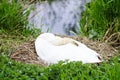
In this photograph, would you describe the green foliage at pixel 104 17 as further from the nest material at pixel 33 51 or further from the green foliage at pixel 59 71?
the green foliage at pixel 59 71

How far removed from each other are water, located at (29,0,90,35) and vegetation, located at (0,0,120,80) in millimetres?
1168

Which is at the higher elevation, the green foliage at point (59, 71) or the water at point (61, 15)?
the water at point (61, 15)

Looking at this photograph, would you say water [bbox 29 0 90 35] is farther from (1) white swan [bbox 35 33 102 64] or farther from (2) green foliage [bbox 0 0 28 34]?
(1) white swan [bbox 35 33 102 64]

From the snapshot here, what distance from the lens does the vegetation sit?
4152 millimetres

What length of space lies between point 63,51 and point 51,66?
0.50m

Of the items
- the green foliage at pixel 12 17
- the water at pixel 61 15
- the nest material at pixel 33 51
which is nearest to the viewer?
the nest material at pixel 33 51

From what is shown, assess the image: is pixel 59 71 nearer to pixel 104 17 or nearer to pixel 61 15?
pixel 104 17

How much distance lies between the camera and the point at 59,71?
4246 mm

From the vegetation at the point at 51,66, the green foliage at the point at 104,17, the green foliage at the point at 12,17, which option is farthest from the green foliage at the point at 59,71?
the green foliage at the point at 12,17

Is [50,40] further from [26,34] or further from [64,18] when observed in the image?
[64,18]

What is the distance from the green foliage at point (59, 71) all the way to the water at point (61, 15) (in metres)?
4.05

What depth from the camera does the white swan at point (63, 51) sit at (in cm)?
471

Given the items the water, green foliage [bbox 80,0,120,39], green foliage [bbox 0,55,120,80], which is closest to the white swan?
green foliage [bbox 0,55,120,80]

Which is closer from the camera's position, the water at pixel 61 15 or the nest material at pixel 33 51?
the nest material at pixel 33 51
